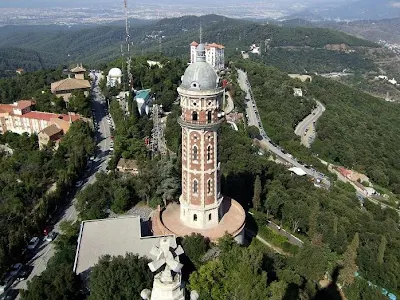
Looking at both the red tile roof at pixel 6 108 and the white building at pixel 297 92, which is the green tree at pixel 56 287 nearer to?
the red tile roof at pixel 6 108

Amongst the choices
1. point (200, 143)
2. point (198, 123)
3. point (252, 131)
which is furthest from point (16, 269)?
point (252, 131)

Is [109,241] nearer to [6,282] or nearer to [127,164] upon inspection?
[6,282]

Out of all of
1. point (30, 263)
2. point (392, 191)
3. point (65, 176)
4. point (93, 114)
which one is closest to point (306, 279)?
point (30, 263)

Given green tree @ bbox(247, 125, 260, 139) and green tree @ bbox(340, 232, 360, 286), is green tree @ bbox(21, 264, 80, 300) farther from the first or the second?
green tree @ bbox(247, 125, 260, 139)

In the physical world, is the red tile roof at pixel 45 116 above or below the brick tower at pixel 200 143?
below

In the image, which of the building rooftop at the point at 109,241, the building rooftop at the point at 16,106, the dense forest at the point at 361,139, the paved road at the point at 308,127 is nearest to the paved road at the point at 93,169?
the building rooftop at the point at 109,241

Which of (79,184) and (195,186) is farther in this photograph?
(79,184)
